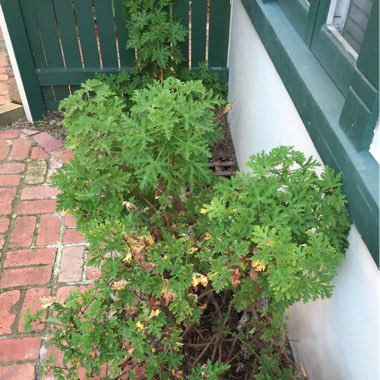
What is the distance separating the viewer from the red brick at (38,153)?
407 cm

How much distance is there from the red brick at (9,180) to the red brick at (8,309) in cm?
114

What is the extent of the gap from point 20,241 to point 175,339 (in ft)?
5.91

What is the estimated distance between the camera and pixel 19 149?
13.5ft

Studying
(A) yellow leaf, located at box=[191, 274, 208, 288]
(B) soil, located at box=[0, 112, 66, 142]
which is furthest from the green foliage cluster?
(B) soil, located at box=[0, 112, 66, 142]

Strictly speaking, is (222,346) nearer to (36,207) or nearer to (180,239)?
(180,239)

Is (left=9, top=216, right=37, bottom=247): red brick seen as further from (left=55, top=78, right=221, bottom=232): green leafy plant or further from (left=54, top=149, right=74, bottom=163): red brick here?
(left=55, top=78, right=221, bottom=232): green leafy plant

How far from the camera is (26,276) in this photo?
3.01 meters

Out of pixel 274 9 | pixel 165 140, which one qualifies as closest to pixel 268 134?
pixel 274 9

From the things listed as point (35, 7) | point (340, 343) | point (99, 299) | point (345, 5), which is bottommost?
point (340, 343)

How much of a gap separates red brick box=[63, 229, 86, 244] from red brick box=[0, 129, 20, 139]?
4.82 feet

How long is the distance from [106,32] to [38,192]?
5.19 ft

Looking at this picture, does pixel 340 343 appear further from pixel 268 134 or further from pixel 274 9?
pixel 274 9

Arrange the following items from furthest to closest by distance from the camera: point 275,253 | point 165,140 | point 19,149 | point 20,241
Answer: point 19,149, point 20,241, point 165,140, point 275,253

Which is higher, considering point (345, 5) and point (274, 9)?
point (345, 5)
